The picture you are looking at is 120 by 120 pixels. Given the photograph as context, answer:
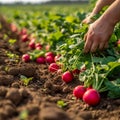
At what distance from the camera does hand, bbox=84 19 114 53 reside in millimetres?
4660

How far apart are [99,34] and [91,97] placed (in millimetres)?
896

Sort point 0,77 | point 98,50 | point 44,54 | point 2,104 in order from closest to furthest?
1. point 2,104
2. point 0,77
3. point 98,50
4. point 44,54

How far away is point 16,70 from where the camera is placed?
532 centimetres

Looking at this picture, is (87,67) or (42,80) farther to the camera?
(42,80)

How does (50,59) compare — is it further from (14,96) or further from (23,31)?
(23,31)

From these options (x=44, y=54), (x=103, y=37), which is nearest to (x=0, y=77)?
(x=103, y=37)

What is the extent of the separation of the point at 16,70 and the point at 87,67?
110cm

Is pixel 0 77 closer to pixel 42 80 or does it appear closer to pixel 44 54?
pixel 42 80

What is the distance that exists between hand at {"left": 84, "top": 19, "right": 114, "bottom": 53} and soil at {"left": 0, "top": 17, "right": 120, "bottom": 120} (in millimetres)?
675

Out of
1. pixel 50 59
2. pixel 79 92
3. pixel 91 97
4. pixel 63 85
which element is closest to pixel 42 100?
pixel 91 97

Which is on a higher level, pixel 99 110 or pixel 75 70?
pixel 75 70

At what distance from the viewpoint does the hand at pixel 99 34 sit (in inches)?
183

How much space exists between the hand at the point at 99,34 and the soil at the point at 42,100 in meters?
0.68

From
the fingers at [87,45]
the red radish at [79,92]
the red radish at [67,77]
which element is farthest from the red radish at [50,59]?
the red radish at [79,92]
